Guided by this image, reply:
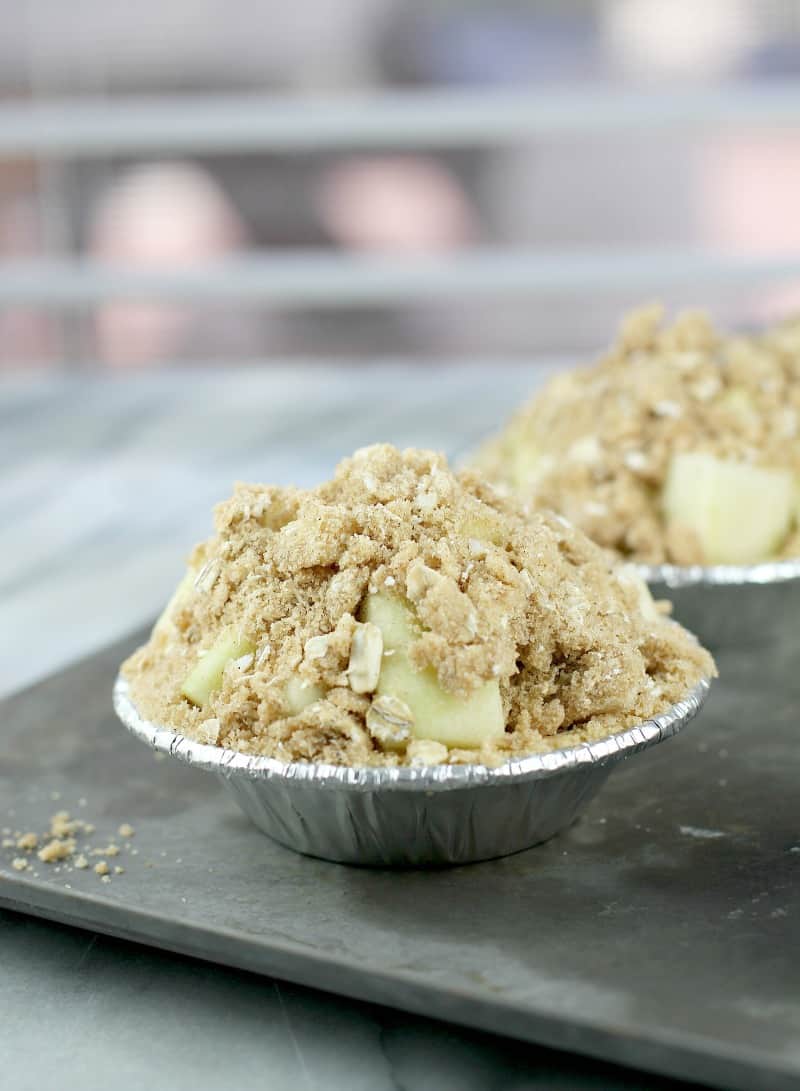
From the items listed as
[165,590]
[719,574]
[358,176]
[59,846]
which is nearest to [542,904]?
[59,846]

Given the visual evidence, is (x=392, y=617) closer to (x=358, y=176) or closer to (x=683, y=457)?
(x=683, y=457)

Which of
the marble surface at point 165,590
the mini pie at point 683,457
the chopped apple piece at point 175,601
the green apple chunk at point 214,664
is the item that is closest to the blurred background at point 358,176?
the marble surface at point 165,590

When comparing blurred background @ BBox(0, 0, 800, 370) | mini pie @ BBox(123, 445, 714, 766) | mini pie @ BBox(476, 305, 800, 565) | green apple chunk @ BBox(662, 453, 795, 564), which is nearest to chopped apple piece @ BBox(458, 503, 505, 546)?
mini pie @ BBox(123, 445, 714, 766)

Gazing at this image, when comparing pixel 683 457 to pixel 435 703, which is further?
pixel 683 457

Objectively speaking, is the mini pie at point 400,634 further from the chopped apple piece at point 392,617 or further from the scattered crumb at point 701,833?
the scattered crumb at point 701,833

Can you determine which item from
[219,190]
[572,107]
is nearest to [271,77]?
[219,190]

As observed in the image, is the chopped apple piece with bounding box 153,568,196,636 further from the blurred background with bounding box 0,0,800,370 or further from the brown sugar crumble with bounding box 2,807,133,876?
the blurred background with bounding box 0,0,800,370

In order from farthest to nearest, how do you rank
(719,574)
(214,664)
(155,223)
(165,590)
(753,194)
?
(155,223)
(753,194)
(165,590)
(719,574)
(214,664)
